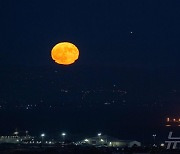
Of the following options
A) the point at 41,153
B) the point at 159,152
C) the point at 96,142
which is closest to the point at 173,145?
the point at 159,152

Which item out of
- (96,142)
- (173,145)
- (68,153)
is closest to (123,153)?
(68,153)

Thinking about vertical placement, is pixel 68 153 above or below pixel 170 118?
below

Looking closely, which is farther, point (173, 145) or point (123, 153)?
point (173, 145)

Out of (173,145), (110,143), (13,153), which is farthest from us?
(110,143)

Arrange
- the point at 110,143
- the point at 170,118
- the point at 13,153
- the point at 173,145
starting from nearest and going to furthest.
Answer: the point at 13,153
the point at 173,145
the point at 110,143
the point at 170,118

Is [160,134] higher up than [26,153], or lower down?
higher up

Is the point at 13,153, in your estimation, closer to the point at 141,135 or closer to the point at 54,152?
the point at 54,152

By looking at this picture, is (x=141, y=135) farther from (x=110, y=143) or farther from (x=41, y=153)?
(x=41, y=153)

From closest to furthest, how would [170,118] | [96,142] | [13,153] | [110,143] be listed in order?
[13,153] → [110,143] → [96,142] → [170,118]

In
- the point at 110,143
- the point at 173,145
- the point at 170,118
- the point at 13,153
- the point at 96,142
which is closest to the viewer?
the point at 13,153
